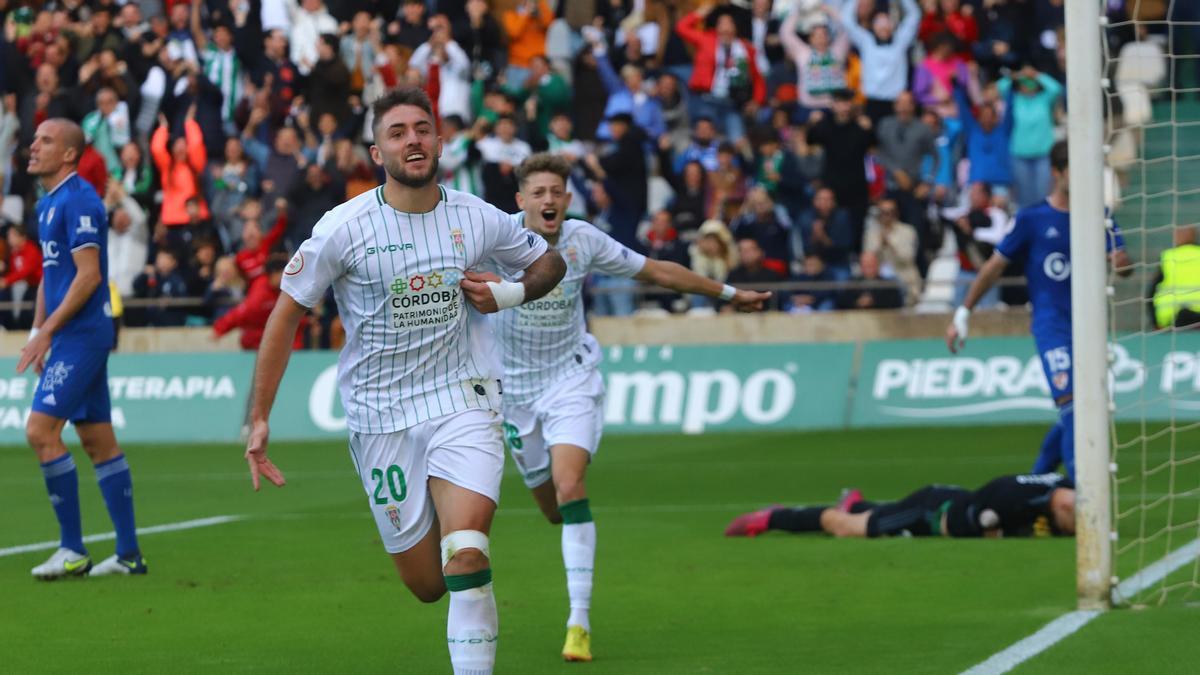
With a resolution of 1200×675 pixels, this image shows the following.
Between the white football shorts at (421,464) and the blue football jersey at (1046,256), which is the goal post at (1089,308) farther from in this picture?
the blue football jersey at (1046,256)

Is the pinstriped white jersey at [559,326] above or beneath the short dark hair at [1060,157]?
beneath

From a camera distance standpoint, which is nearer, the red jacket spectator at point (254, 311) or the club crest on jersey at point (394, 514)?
the club crest on jersey at point (394, 514)

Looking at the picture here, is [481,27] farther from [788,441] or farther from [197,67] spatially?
[788,441]

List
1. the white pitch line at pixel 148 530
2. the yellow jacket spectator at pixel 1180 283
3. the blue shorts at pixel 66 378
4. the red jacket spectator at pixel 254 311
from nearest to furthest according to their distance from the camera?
1. the blue shorts at pixel 66 378
2. the white pitch line at pixel 148 530
3. the yellow jacket spectator at pixel 1180 283
4. the red jacket spectator at pixel 254 311

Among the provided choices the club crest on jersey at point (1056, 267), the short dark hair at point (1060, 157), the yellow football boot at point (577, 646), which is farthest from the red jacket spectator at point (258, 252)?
the yellow football boot at point (577, 646)

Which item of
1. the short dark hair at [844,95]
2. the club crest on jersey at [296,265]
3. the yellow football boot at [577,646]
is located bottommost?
Result: the yellow football boot at [577,646]

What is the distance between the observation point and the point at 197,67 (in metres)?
26.9

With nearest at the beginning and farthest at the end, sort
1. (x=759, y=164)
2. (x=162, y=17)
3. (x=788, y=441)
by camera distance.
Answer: (x=788, y=441) → (x=759, y=164) → (x=162, y=17)

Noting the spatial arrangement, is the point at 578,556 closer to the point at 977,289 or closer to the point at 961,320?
the point at 977,289

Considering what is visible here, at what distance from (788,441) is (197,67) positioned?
10.7 m

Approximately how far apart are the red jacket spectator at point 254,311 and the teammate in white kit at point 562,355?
1308 centimetres

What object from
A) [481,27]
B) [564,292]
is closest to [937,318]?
[481,27]

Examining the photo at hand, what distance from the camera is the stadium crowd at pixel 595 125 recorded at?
2342 centimetres

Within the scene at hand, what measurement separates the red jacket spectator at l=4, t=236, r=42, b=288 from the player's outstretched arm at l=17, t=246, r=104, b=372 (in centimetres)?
1463
